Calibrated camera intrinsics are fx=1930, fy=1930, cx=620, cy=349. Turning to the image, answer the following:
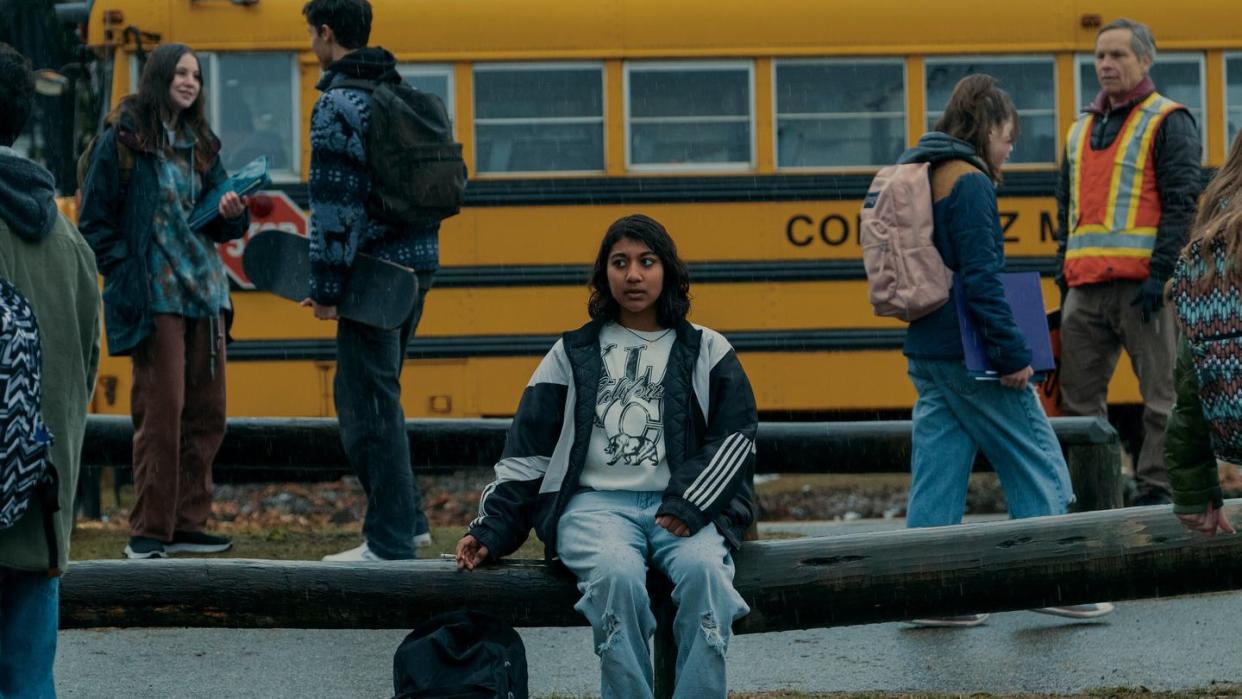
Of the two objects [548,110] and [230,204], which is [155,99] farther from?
[548,110]

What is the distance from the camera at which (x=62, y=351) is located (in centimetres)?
372

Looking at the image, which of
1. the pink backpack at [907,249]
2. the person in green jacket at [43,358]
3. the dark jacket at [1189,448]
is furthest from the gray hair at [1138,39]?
the person in green jacket at [43,358]

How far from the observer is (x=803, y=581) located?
4.38 m

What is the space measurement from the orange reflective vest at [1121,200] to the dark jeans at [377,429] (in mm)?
2551

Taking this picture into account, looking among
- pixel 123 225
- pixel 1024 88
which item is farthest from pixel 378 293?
pixel 1024 88

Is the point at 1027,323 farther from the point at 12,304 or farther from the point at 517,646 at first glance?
the point at 12,304

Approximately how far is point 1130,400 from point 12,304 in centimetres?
693

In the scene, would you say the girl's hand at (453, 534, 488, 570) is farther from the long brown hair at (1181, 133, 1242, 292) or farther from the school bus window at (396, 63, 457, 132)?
the school bus window at (396, 63, 457, 132)

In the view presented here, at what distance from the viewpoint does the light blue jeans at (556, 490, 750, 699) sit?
3934 millimetres

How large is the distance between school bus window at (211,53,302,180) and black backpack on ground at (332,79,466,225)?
3.69 meters

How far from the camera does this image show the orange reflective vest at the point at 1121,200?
682 cm

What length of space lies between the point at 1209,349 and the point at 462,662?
5.16 ft

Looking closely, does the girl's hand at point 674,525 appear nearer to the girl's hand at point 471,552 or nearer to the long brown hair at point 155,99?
the girl's hand at point 471,552

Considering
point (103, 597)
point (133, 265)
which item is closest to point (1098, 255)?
point (133, 265)
